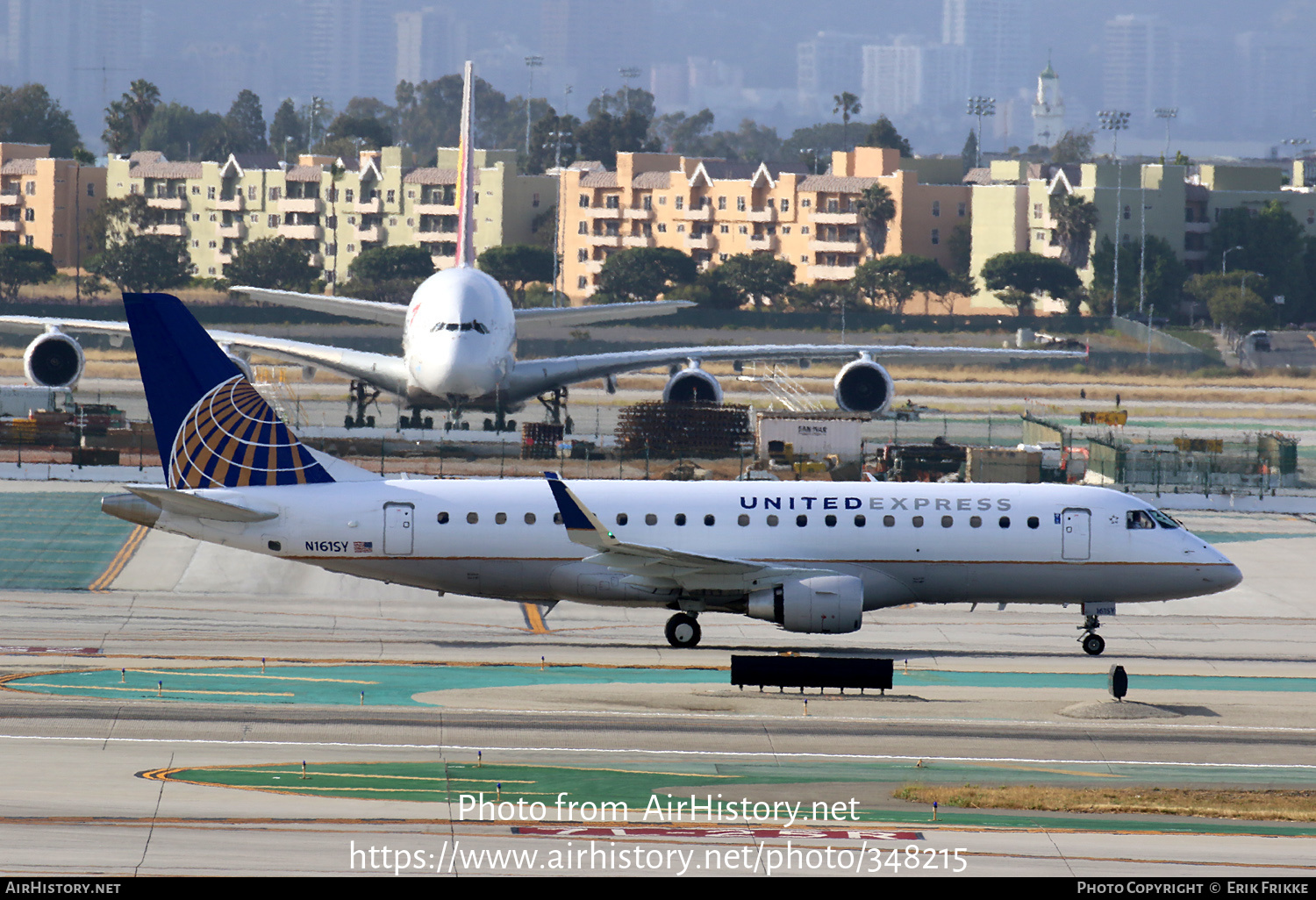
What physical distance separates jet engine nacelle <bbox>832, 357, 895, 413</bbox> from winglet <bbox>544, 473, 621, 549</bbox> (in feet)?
110

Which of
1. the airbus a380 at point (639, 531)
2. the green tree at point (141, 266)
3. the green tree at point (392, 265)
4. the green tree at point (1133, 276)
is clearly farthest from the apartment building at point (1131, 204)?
the airbus a380 at point (639, 531)

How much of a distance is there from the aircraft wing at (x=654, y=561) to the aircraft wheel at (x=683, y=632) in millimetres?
1034

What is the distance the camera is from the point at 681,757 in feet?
82.0

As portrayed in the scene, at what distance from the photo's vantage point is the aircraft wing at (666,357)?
61.4 m

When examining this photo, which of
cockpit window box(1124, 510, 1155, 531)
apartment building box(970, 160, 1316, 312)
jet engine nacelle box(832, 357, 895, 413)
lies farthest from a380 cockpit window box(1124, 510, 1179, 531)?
apartment building box(970, 160, 1316, 312)

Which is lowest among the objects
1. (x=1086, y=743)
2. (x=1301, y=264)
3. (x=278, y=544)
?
(x=1086, y=743)

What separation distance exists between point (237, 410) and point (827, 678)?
43.9 feet

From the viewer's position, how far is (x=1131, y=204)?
159750 millimetres

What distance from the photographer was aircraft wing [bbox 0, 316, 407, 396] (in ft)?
198

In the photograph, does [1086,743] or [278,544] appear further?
[278,544]

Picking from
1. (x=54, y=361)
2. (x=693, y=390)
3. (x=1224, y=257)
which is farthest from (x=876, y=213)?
(x=54, y=361)
